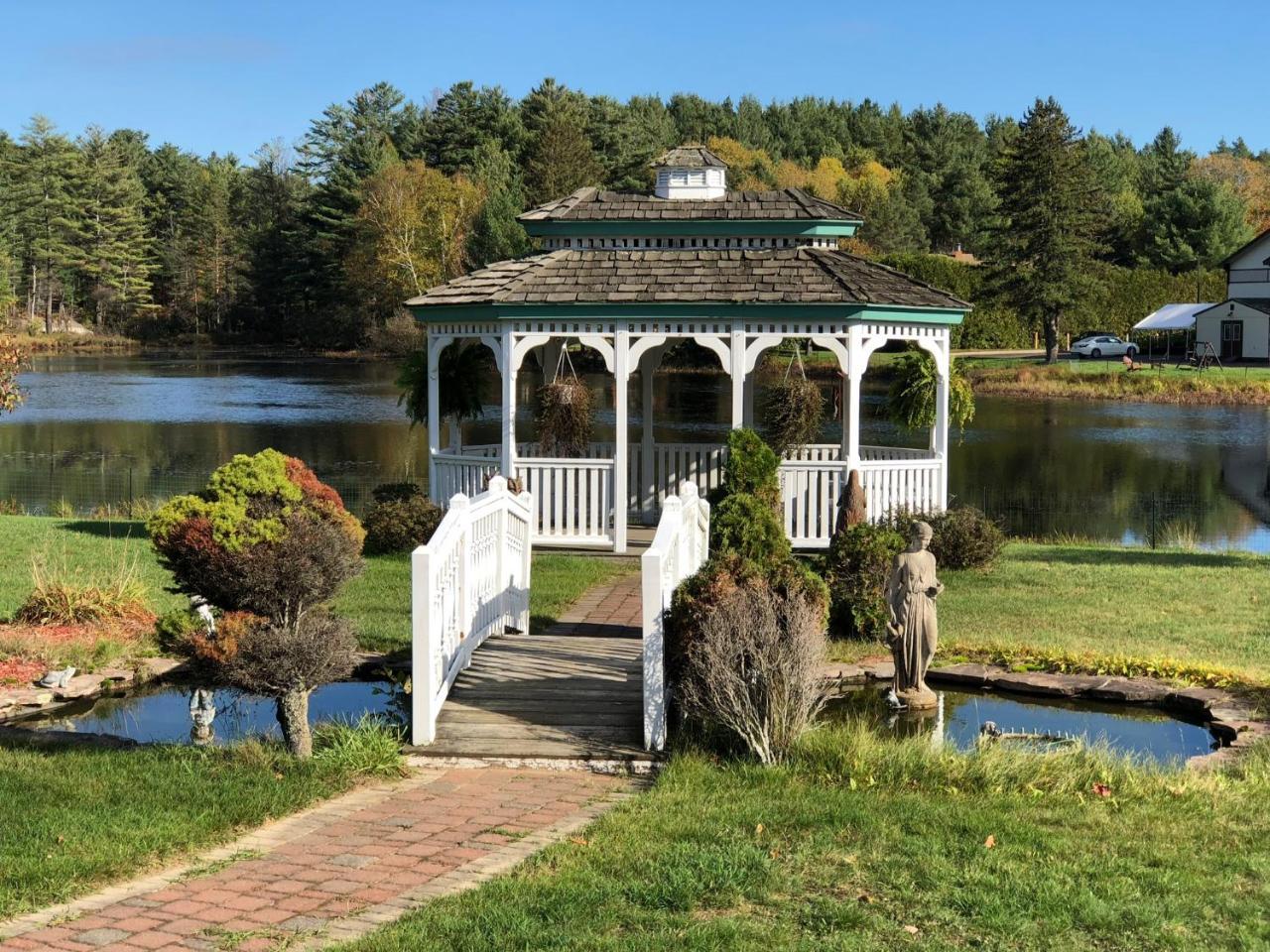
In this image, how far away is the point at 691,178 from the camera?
19.5m

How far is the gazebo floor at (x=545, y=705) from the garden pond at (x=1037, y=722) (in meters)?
1.62

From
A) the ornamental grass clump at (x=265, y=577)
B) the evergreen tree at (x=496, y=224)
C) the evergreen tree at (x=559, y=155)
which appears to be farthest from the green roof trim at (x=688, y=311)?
the evergreen tree at (x=559, y=155)

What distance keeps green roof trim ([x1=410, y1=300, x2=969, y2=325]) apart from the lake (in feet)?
5.56

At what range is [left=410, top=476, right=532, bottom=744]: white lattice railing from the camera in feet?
29.7

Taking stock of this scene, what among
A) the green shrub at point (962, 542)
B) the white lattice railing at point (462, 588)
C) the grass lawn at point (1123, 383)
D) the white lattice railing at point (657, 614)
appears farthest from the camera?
the grass lawn at point (1123, 383)

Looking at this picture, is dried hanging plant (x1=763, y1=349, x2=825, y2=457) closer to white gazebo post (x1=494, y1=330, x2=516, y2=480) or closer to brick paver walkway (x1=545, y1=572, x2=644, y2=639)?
brick paver walkway (x1=545, y1=572, x2=644, y2=639)

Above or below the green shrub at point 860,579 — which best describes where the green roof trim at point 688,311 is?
above

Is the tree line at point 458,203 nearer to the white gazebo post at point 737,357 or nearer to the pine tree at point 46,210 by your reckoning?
the pine tree at point 46,210

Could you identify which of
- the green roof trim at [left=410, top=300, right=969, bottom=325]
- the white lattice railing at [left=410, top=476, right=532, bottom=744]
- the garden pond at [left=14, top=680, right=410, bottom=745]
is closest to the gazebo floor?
the white lattice railing at [left=410, top=476, right=532, bottom=744]

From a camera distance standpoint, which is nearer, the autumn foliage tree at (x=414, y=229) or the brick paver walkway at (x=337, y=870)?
the brick paver walkway at (x=337, y=870)

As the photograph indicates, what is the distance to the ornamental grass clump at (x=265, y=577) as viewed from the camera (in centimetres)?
848

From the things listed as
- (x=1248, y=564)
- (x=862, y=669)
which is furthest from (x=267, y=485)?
(x=1248, y=564)

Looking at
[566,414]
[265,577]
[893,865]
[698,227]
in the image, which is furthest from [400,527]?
[893,865]

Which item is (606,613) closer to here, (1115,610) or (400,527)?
(400,527)
